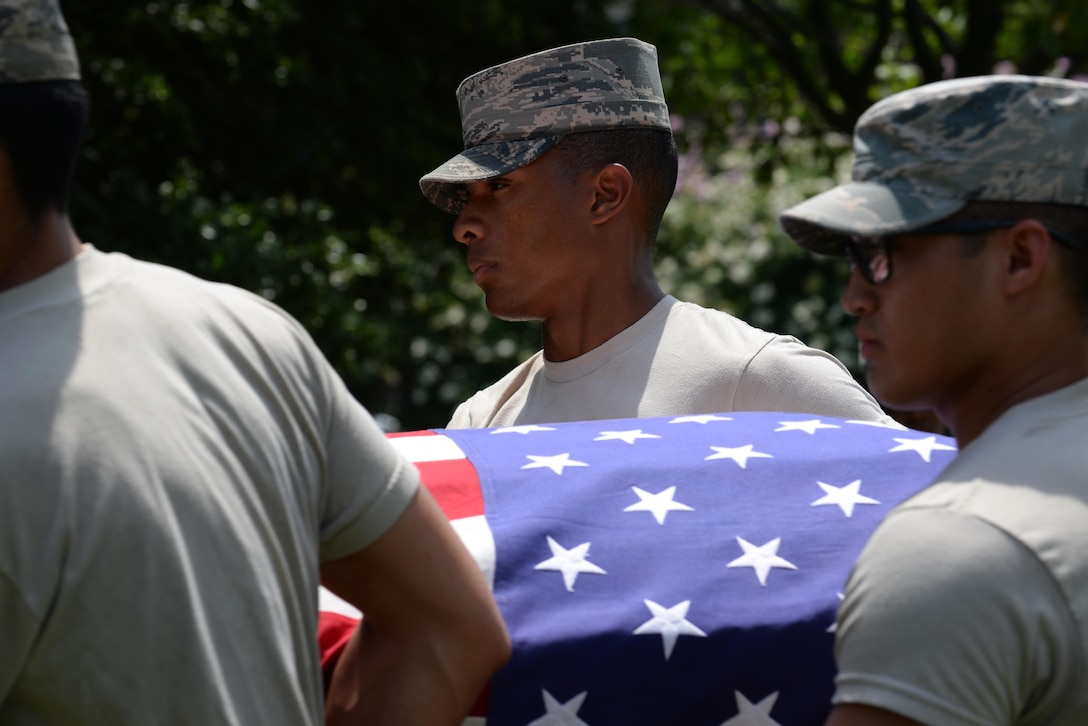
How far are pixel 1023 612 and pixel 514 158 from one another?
2008 mm

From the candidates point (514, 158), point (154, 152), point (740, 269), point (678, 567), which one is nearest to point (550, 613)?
point (678, 567)

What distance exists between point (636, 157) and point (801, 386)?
0.83 m

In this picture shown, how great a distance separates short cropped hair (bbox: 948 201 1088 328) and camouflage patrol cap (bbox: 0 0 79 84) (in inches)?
40.8

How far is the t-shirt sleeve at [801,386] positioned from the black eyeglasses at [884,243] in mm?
966

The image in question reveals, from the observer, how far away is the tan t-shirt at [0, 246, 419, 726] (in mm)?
1449

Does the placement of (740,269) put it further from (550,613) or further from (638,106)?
(550,613)

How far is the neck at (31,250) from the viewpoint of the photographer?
1.57m

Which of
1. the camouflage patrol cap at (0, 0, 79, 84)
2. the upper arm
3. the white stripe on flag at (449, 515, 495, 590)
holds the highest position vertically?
the camouflage patrol cap at (0, 0, 79, 84)

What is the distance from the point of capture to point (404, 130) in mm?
7352

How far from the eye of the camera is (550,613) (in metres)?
1.98

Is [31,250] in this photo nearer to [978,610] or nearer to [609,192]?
[978,610]

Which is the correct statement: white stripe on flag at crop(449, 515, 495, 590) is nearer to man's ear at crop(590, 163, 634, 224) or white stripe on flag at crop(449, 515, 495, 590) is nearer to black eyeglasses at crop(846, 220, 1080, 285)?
black eyeglasses at crop(846, 220, 1080, 285)

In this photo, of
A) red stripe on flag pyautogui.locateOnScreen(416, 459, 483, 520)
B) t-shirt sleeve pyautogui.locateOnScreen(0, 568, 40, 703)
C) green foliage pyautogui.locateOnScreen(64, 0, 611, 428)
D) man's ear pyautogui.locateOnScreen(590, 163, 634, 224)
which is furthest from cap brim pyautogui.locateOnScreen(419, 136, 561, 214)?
green foliage pyautogui.locateOnScreen(64, 0, 611, 428)

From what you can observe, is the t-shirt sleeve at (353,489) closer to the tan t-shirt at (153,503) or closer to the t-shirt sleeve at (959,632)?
the tan t-shirt at (153,503)
